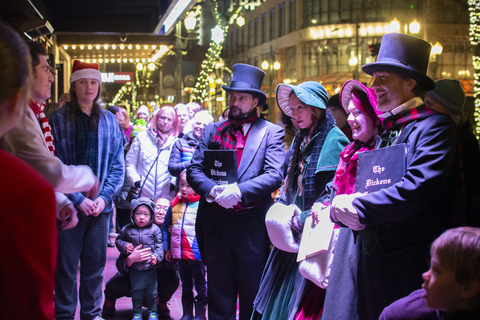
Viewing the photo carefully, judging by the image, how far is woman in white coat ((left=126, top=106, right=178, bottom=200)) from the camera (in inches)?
236

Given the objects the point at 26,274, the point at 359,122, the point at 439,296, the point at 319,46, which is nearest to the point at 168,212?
the point at 359,122

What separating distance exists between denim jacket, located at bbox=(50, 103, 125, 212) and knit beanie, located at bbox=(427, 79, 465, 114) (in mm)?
2852

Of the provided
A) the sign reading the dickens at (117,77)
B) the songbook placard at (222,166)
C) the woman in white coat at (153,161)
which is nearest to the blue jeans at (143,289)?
the woman in white coat at (153,161)

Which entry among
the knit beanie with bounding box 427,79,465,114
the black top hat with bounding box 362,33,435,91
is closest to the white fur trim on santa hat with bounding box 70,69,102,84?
the black top hat with bounding box 362,33,435,91

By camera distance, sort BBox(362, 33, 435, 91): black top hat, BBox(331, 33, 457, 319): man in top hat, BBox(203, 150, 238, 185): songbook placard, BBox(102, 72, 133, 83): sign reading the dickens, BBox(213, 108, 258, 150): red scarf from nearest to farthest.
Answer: BBox(331, 33, 457, 319): man in top hat → BBox(362, 33, 435, 91): black top hat → BBox(203, 150, 238, 185): songbook placard → BBox(213, 108, 258, 150): red scarf → BBox(102, 72, 133, 83): sign reading the dickens

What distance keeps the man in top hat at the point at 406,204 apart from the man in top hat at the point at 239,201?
1.31 meters

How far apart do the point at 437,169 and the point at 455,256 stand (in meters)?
0.61

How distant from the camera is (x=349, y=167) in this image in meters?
3.18

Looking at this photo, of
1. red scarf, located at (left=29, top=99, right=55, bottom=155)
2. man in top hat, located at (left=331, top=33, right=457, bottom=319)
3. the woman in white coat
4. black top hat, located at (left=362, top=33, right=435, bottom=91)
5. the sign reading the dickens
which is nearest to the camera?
man in top hat, located at (left=331, top=33, right=457, bottom=319)

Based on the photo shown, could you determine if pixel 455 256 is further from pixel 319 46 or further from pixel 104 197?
pixel 319 46

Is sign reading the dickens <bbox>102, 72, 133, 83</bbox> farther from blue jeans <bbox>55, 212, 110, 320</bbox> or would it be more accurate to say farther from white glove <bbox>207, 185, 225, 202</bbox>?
white glove <bbox>207, 185, 225, 202</bbox>

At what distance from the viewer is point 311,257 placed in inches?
130

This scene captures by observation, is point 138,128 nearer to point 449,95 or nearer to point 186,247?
point 186,247

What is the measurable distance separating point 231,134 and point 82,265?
70.5 inches
